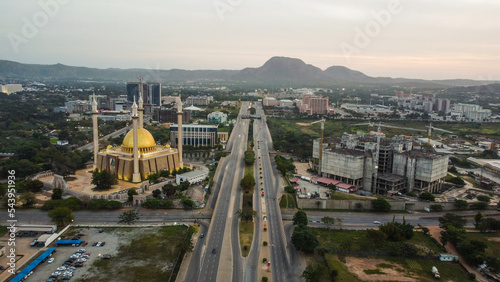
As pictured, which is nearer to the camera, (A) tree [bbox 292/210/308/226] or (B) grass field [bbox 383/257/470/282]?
(B) grass field [bbox 383/257/470/282]

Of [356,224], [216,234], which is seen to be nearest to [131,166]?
[216,234]

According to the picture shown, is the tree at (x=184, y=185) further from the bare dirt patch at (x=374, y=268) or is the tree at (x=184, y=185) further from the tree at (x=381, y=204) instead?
the tree at (x=381, y=204)

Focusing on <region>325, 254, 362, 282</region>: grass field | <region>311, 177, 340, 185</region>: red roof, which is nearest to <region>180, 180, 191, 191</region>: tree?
<region>311, 177, 340, 185</region>: red roof

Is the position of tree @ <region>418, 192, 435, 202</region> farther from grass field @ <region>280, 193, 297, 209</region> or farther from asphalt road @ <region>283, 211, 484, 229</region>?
grass field @ <region>280, 193, 297, 209</region>

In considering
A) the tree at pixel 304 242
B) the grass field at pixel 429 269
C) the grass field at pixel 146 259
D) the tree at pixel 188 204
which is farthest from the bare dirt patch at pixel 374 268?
the tree at pixel 188 204

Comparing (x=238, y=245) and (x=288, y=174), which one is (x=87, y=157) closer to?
(x=288, y=174)

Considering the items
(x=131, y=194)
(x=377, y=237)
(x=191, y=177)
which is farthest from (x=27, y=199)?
(x=377, y=237)

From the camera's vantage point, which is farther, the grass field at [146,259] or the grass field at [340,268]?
the grass field at [340,268]

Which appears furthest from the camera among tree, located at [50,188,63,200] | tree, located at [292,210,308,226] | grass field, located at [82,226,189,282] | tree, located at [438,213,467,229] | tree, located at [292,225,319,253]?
tree, located at [50,188,63,200]
